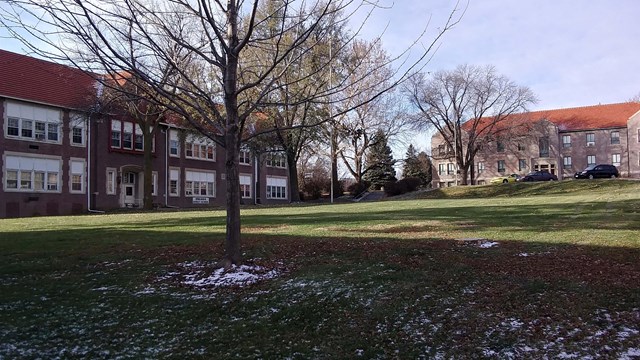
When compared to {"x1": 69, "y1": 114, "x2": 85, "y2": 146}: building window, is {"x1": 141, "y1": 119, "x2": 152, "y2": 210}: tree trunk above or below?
below

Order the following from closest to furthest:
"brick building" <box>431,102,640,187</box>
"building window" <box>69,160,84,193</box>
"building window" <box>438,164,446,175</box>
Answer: "building window" <box>69,160,84,193</box>, "brick building" <box>431,102,640,187</box>, "building window" <box>438,164,446,175</box>

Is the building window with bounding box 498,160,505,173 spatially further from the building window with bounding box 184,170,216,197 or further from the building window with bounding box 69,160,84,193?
the building window with bounding box 69,160,84,193

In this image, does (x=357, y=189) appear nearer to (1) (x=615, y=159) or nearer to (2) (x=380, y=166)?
(2) (x=380, y=166)

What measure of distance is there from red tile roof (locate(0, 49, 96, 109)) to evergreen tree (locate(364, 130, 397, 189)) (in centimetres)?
3248

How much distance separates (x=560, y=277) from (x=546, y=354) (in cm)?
240

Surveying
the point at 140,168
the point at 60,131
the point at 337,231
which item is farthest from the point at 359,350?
the point at 140,168

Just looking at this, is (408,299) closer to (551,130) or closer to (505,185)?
(505,185)

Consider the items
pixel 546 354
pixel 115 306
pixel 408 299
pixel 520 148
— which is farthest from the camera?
pixel 520 148

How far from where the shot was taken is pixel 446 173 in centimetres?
8588

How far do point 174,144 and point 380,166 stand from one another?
28.5 meters

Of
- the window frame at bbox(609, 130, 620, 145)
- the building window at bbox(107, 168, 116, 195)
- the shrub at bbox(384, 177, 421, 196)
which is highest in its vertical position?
the window frame at bbox(609, 130, 620, 145)

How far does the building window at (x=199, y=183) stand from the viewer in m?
46.6

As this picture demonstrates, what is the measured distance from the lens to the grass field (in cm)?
522

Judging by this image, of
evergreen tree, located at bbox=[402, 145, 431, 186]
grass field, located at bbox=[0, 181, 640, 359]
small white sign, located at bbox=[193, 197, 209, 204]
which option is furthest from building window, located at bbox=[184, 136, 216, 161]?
grass field, located at bbox=[0, 181, 640, 359]
